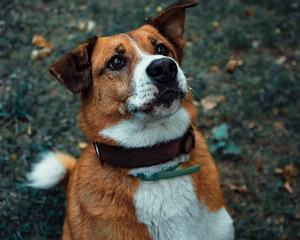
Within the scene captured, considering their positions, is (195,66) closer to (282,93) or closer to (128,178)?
(282,93)

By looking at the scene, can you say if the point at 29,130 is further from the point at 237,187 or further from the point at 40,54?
the point at 237,187

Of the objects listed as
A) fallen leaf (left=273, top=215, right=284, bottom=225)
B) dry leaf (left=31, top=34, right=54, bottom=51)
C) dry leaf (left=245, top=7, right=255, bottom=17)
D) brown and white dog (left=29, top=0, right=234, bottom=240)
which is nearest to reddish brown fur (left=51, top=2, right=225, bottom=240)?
brown and white dog (left=29, top=0, right=234, bottom=240)

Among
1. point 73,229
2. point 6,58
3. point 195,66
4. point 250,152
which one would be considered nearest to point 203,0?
point 195,66

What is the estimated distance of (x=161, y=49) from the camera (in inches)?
95.0

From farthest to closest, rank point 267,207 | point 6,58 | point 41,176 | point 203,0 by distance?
1. point 203,0
2. point 6,58
3. point 267,207
4. point 41,176

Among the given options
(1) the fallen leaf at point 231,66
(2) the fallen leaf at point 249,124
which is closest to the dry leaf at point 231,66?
(1) the fallen leaf at point 231,66

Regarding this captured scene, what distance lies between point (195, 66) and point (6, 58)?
2632 millimetres

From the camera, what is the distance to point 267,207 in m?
3.09

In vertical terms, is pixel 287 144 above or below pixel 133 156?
below

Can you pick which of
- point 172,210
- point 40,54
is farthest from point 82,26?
point 172,210

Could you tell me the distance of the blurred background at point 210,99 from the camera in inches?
122

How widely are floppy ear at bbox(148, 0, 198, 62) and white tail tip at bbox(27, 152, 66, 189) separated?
1548 mm

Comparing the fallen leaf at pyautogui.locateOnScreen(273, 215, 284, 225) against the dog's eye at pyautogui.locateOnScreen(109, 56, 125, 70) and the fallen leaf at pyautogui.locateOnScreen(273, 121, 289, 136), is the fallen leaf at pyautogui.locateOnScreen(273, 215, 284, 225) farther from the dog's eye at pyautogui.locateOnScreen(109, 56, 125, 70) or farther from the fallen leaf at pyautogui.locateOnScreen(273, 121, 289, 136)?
the dog's eye at pyautogui.locateOnScreen(109, 56, 125, 70)

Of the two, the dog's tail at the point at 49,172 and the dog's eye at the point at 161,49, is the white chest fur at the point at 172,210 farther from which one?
the dog's tail at the point at 49,172
